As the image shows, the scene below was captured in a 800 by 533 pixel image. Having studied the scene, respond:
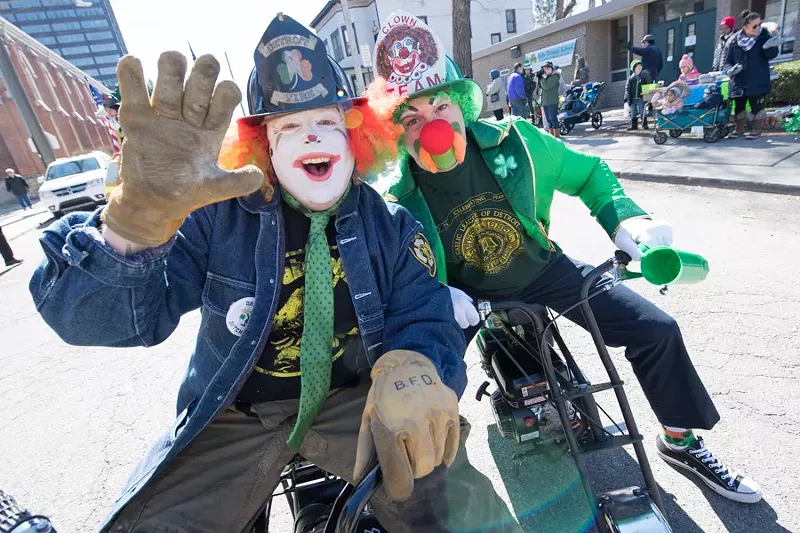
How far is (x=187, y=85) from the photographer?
1056mm

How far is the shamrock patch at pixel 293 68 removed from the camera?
144cm

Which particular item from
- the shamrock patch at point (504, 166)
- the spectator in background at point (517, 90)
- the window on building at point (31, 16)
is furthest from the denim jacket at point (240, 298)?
the window on building at point (31, 16)

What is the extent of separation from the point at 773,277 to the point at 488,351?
2.40 meters

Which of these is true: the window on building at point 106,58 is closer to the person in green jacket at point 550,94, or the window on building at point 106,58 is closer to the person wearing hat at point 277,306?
the person in green jacket at point 550,94

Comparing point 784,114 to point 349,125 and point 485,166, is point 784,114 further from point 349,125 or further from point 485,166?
point 349,125

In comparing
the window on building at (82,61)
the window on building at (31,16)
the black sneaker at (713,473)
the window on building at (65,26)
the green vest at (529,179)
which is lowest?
the black sneaker at (713,473)

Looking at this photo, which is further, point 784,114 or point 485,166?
point 784,114

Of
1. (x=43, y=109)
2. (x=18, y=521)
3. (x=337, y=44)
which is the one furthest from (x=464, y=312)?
(x=43, y=109)

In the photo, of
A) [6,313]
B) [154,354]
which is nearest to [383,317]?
[154,354]

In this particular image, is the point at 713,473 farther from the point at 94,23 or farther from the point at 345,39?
the point at 94,23

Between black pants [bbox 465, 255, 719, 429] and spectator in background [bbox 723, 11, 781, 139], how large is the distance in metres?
7.06

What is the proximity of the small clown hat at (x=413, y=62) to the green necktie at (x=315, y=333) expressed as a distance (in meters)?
0.78

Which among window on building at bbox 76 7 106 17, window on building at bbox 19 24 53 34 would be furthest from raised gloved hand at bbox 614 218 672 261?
window on building at bbox 19 24 53 34

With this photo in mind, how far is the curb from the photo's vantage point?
473 centimetres
